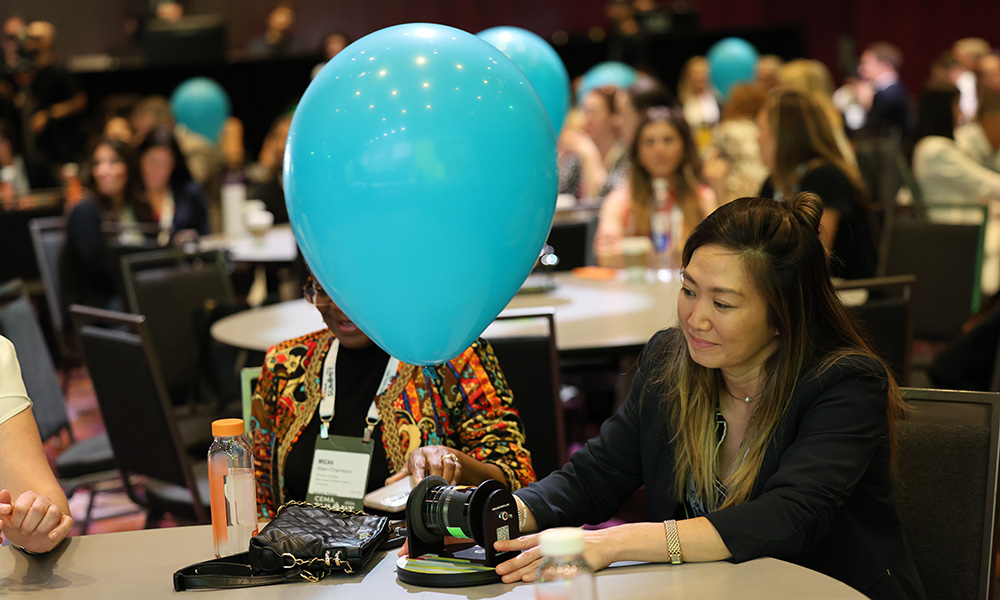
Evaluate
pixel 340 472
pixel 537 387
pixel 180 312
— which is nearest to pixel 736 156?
pixel 180 312

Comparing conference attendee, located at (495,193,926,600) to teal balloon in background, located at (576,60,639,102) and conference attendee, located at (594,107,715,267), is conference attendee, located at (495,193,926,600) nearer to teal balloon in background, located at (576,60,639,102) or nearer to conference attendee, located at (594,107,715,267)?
conference attendee, located at (594,107,715,267)

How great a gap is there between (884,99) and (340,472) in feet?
27.2

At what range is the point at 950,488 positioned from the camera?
180cm

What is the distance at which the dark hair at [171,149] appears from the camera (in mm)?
5879

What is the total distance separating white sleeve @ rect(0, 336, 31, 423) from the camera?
72.1 inches

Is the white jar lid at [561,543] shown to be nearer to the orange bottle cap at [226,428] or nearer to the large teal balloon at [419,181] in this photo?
the large teal balloon at [419,181]

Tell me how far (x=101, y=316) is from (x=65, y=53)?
11321mm

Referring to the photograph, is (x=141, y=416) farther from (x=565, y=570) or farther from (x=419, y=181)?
(x=565, y=570)

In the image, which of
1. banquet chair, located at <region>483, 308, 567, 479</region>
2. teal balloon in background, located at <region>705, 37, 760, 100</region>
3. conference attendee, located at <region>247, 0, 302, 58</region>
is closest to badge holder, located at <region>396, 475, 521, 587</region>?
banquet chair, located at <region>483, 308, 567, 479</region>

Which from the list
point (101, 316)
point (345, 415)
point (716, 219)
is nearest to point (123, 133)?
point (101, 316)

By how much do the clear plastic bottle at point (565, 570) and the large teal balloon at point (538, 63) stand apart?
9.87 ft

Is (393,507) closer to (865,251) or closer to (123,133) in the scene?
(865,251)

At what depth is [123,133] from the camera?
8.17 meters

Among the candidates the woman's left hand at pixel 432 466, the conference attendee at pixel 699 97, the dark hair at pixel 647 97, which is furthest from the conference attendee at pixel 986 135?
the woman's left hand at pixel 432 466
